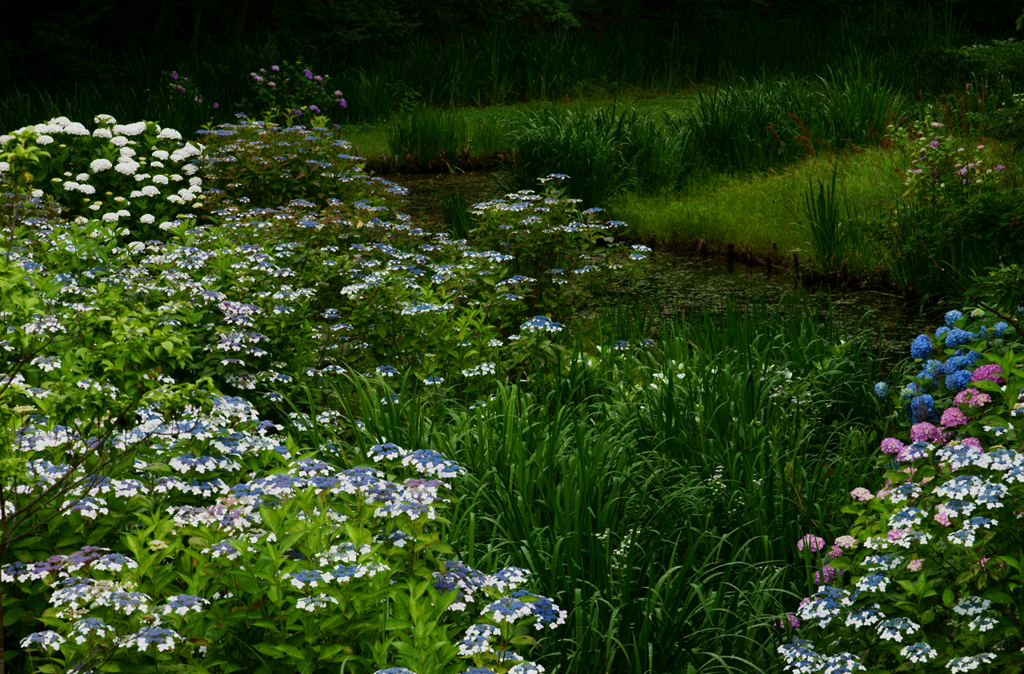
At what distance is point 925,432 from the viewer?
9.68ft

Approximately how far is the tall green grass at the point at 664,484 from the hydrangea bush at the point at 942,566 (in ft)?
1.00

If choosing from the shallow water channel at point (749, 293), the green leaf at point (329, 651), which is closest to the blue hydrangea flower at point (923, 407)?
the shallow water channel at point (749, 293)

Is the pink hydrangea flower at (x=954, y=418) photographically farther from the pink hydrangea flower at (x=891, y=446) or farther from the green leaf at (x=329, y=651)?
the green leaf at (x=329, y=651)

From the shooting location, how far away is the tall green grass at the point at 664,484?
2.63 m

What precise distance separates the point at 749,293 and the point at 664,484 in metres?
2.51

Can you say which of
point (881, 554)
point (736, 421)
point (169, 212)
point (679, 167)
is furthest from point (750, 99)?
point (881, 554)

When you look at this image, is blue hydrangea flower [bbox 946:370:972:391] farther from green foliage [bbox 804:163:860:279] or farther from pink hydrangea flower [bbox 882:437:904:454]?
green foliage [bbox 804:163:860:279]

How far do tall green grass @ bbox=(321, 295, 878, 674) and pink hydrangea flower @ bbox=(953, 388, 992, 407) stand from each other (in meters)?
0.58

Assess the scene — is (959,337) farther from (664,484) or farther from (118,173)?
(118,173)

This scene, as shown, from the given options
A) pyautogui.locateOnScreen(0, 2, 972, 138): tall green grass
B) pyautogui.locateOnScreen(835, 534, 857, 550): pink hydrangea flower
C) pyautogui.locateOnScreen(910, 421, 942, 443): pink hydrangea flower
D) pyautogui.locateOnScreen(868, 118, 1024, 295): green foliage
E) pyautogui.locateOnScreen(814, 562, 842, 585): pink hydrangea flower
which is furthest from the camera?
pyautogui.locateOnScreen(0, 2, 972, 138): tall green grass

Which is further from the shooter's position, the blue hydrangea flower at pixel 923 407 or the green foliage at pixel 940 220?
the green foliage at pixel 940 220

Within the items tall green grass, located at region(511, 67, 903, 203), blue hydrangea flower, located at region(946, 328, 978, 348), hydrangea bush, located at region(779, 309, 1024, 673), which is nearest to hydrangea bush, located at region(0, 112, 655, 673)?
hydrangea bush, located at region(779, 309, 1024, 673)

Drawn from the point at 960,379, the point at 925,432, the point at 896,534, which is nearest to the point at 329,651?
the point at 896,534

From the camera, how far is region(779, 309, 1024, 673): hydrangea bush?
6.77 feet
